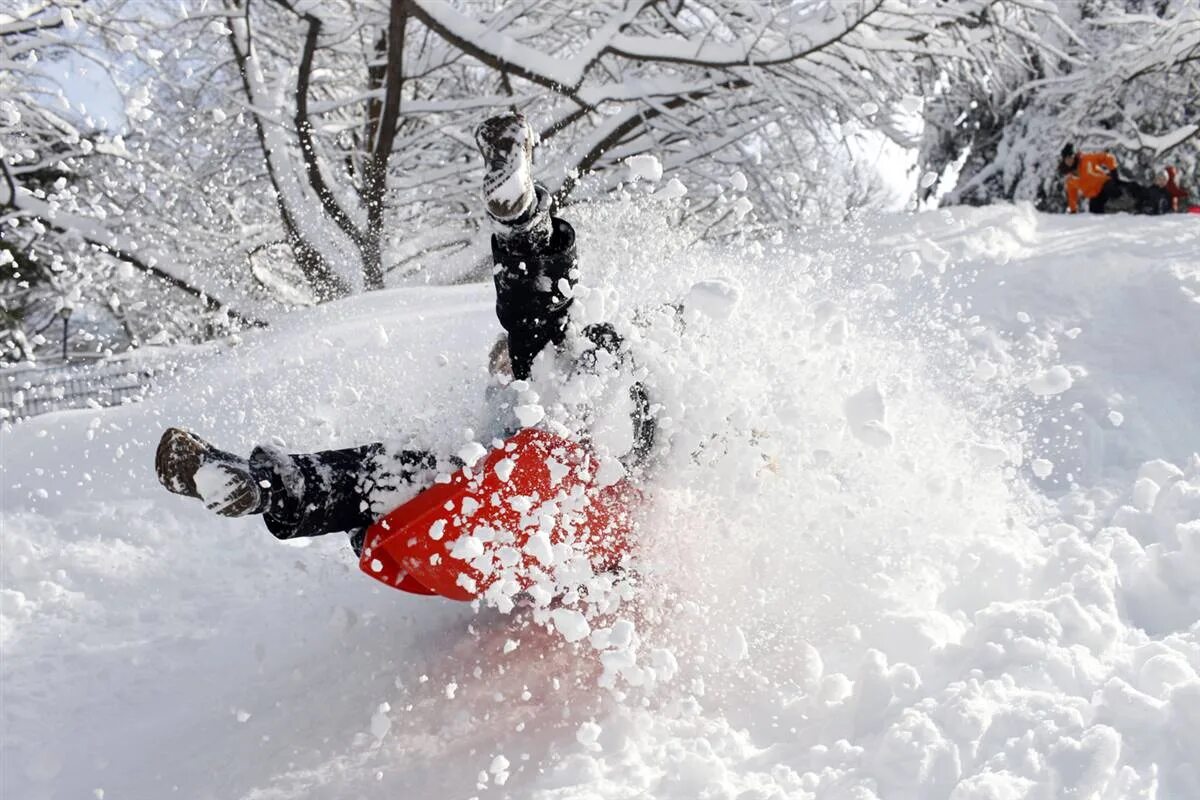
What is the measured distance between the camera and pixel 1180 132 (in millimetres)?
11125

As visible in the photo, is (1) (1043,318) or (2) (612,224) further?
(1) (1043,318)

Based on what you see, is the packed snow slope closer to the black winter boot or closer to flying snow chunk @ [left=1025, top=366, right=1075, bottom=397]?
flying snow chunk @ [left=1025, top=366, right=1075, bottom=397]

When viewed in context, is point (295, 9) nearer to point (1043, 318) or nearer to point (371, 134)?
point (371, 134)

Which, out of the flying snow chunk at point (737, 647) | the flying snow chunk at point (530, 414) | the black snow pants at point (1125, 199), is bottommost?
the flying snow chunk at point (737, 647)

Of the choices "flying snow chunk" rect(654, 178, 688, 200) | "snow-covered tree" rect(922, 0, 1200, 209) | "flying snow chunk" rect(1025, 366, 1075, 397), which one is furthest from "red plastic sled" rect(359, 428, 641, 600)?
"snow-covered tree" rect(922, 0, 1200, 209)

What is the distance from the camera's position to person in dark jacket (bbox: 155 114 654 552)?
2.22 m

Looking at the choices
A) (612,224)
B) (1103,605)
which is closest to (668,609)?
(1103,605)

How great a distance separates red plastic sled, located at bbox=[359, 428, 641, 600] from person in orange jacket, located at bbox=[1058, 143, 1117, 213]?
349 inches

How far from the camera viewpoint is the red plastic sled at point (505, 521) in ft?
7.14

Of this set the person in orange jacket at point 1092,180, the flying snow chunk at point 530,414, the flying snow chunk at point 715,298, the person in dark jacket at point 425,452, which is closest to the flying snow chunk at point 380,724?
the person in dark jacket at point 425,452

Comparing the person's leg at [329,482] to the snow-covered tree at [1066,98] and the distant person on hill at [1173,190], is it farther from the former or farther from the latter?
the distant person on hill at [1173,190]

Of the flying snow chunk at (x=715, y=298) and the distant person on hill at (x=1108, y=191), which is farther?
the distant person on hill at (x=1108, y=191)

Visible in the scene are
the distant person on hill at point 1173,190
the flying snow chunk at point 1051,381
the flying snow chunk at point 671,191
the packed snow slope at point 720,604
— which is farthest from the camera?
the distant person on hill at point 1173,190

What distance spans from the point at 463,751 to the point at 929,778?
96 cm
